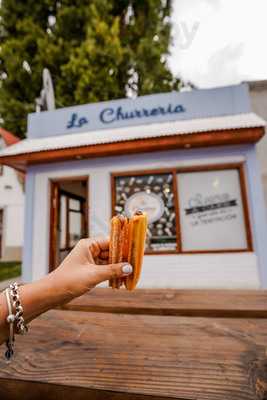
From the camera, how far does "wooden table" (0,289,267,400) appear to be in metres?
0.69

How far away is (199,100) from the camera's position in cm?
650

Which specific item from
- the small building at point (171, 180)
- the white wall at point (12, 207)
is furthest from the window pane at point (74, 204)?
the white wall at point (12, 207)

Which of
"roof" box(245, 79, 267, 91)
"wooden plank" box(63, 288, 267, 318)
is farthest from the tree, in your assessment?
"wooden plank" box(63, 288, 267, 318)

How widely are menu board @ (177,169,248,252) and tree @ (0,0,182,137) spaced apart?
7.91m

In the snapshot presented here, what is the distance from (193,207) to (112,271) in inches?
205

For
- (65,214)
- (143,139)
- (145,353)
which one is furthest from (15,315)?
(65,214)

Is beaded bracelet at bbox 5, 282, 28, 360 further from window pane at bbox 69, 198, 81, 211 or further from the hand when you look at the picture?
window pane at bbox 69, 198, 81, 211

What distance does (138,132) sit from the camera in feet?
20.1

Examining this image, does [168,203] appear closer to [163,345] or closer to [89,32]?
[163,345]

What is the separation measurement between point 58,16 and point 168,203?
39.5 feet

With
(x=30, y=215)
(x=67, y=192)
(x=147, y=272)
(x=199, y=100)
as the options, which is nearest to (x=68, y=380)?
(x=147, y=272)

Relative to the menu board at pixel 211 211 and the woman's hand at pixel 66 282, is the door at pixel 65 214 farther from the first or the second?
the woman's hand at pixel 66 282

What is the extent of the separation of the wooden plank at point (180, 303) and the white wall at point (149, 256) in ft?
14.3

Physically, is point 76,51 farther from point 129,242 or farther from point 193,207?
point 129,242
